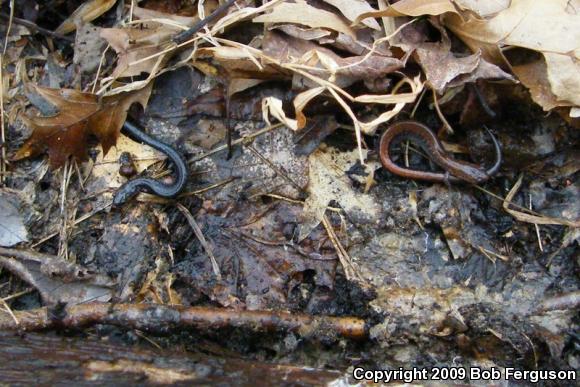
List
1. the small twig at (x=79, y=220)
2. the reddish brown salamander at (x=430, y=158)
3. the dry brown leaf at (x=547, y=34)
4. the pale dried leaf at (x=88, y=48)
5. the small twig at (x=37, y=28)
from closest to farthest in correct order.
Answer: the dry brown leaf at (x=547, y=34) → the reddish brown salamander at (x=430, y=158) → the small twig at (x=79, y=220) → the pale dried leaf at (x=88, y=48) → the small twig at (x=37, y=28)

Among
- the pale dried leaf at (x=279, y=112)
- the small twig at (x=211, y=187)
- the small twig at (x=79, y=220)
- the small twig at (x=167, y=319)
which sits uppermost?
the pale dried leaf at (x=279, y=112)

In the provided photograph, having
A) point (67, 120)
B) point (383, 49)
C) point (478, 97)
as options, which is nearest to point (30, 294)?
point (67, 120)

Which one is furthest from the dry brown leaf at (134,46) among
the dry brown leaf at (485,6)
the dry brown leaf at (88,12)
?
the dry brown leaf at (485,6)

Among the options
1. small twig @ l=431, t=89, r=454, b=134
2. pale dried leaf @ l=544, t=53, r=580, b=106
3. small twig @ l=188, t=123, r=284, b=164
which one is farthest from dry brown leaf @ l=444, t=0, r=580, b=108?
small twig @ l=188, t=123, r=284, b=164

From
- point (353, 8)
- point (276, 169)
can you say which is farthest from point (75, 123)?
point (353, 8)

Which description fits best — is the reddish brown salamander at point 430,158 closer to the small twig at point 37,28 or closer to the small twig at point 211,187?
the small twig at point 211,187

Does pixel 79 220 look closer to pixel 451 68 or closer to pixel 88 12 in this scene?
pixel 88 12
